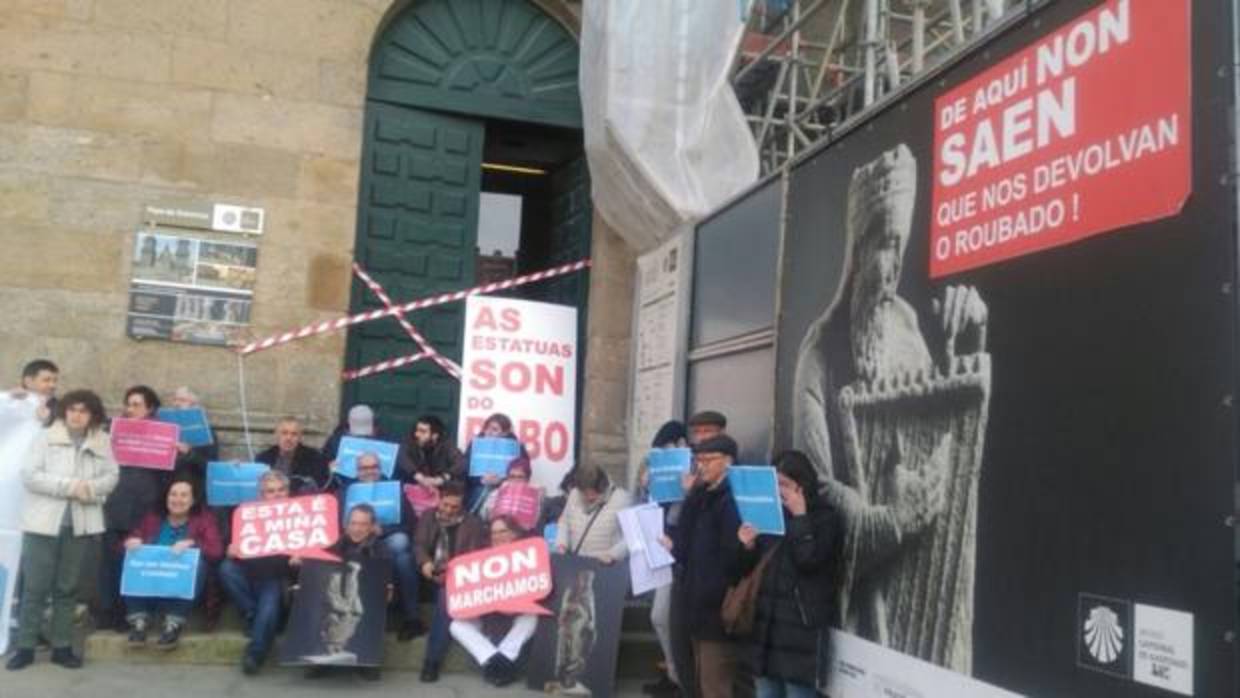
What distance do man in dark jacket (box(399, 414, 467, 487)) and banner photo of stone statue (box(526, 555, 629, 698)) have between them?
161 cm

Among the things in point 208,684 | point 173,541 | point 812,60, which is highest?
point 812,60

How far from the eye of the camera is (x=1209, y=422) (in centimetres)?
298

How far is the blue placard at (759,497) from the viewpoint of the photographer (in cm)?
514

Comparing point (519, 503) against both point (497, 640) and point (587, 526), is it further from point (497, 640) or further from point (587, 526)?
point (497, 640)

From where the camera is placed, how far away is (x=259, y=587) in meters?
7.54

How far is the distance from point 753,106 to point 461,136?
2.73 m

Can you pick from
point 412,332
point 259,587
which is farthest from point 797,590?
point 412,332

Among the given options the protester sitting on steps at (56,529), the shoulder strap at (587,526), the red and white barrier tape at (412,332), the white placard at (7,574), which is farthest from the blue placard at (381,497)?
the red and white barrier tape at (412,332)

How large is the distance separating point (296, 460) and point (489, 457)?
1.43 meters

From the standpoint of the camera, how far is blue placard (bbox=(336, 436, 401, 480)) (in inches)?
328

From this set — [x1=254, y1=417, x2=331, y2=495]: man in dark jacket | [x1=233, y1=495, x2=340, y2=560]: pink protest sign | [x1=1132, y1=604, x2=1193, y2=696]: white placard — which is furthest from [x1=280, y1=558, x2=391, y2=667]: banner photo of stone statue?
[x1=1132, y1=604, x2=1193, y2=696]: white placard

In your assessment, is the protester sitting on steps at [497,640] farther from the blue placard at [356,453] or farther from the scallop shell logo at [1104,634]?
the scallop shell logo at [1104,634]

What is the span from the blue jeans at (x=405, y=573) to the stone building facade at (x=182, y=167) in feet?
7.32

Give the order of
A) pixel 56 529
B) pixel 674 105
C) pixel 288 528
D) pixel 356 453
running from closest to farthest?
pixel 56 529 → pixel 288 528 → pixel 356 453 → pixel 674 105
